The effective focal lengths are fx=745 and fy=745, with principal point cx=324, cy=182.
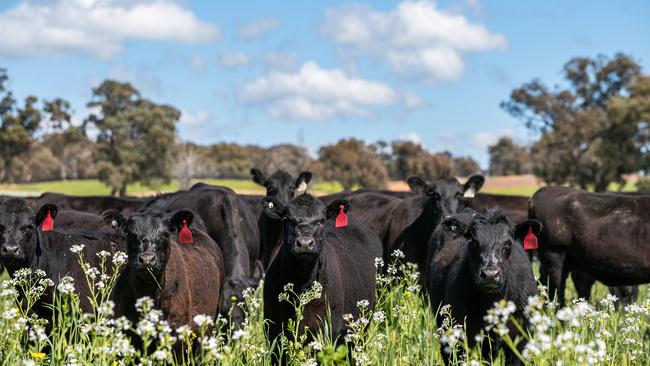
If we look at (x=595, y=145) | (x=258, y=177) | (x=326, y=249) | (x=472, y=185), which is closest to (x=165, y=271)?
(x=326, y=249)

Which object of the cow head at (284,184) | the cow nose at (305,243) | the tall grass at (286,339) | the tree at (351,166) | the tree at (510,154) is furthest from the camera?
the tree at (510,154)

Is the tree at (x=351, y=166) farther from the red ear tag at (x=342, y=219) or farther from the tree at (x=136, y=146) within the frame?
the red ear tag at (x=342, y=219)

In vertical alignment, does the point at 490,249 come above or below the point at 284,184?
below

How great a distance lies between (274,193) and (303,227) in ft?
26.8

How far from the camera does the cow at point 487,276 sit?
241 inches

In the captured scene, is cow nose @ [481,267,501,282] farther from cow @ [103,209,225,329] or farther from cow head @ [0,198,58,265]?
cow head @ [0,198,58,265]

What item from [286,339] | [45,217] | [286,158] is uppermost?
[286,158]

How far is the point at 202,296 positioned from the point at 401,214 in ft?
17.2

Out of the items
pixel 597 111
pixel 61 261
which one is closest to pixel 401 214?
pixel 61 261

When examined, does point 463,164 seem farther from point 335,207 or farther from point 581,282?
point 335,207

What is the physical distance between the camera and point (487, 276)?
19.1 ft

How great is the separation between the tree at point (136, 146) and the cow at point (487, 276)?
209 ft

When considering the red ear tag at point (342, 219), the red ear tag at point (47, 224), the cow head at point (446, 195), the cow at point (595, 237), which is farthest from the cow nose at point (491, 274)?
the cow at point (595, 237)

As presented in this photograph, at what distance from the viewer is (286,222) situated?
23.1 feet
